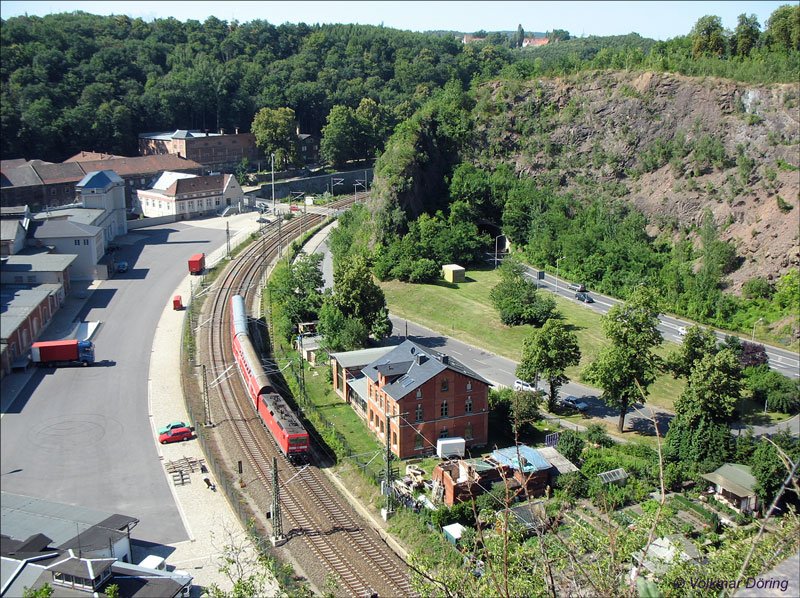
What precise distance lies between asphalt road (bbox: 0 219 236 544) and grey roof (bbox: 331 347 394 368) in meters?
6.09

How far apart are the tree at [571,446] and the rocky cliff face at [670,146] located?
1759cm

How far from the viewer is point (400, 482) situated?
72.5ft

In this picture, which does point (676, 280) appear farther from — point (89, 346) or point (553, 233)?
point (89, 346)

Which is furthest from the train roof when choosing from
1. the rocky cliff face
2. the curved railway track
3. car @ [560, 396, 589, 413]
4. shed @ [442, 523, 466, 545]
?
the rocky cliff face

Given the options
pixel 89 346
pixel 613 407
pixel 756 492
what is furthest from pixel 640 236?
pixel 89 346

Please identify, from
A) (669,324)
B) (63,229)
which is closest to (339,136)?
(63,229)

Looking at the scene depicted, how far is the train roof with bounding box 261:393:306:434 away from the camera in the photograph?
2272cm

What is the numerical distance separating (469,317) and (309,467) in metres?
14.3

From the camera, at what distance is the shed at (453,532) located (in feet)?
63.5

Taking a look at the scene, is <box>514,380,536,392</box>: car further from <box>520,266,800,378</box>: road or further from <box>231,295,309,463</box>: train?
<box>520,266,800,378</box>: road

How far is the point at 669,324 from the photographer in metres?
35.4

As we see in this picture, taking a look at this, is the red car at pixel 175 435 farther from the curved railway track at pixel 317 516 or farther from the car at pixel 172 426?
the curved railway track at pixel 317 516

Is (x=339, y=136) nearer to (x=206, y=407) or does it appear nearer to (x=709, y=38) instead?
(x=709, y=38)

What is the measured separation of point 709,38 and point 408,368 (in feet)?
114
